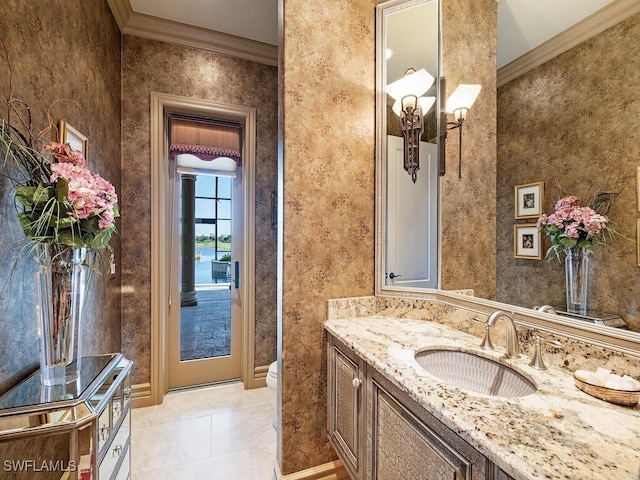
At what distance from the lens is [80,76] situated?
1.66 m

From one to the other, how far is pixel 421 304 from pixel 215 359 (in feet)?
7.04

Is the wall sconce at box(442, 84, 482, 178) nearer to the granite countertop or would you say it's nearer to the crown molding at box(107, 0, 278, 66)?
the granite countertop

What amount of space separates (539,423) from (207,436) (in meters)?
2.14

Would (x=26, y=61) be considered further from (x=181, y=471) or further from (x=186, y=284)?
(x=181, y=471)

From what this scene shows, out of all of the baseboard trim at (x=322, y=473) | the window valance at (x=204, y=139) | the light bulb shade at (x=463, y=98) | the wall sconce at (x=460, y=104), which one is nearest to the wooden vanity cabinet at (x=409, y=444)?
the baseboard trim at (x=322, y=473)

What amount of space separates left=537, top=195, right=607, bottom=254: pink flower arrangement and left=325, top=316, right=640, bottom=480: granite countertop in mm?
456

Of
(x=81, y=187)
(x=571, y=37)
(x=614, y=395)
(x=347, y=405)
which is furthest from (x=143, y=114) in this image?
(x=614, y=395)

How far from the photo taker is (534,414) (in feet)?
2.43

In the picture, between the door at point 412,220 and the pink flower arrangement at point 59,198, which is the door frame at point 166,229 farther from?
the door at point 412,220

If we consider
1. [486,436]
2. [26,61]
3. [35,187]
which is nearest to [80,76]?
[26,61]

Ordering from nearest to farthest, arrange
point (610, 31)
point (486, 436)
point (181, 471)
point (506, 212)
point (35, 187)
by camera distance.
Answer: point (486, 436) < point (610, 31) < point (35, 187) < point (506, 212) < point (181, 471)

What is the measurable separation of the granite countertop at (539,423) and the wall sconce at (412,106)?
106 centimetres

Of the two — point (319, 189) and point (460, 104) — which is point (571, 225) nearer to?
point (460, 104)

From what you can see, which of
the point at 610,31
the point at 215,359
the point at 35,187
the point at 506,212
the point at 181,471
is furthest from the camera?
the point at 215,359
